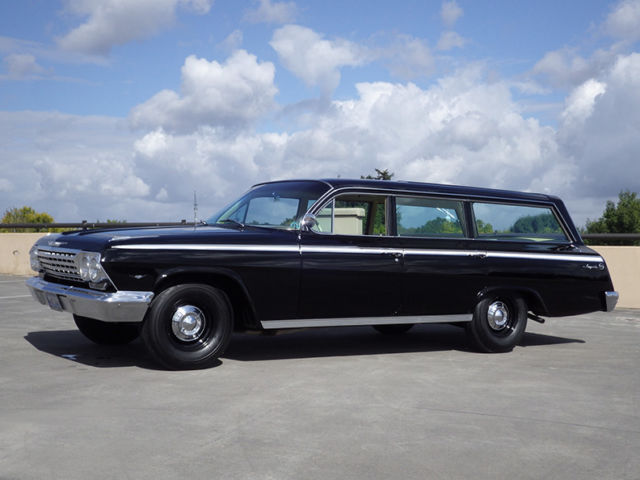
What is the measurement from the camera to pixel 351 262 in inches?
299

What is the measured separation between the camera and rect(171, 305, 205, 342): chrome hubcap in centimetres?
679

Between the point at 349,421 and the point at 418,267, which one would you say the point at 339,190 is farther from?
the point at 349,421

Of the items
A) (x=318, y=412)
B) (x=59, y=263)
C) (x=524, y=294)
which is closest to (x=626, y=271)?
(x=524, y=294)

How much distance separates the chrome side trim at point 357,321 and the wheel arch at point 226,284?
0.20 m

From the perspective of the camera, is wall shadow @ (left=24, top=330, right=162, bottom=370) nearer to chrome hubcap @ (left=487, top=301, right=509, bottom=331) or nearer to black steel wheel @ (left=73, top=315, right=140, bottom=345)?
black steel wheel @ (left=73, top=315, right=140, bottom=345)

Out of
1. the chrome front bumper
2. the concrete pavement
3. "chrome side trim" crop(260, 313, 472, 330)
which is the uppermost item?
the chrome front bumper

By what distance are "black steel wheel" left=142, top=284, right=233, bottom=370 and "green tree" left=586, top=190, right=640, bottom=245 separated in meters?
75.7

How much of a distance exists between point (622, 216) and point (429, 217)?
77406 mm

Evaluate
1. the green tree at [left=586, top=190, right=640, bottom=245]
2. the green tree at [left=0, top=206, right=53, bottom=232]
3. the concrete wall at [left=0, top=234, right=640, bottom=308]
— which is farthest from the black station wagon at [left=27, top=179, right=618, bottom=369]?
the green tree at [left=586, top=190, right=640, bottom=245]

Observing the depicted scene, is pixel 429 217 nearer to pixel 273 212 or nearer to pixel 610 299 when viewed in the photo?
pixel 273 212

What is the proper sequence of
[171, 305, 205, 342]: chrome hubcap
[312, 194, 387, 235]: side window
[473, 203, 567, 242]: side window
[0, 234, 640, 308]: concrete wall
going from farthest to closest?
[0, 234, 640, 308]: concrete wall, [473, 203, 567, 242]: side window, [312, 194, 387, 235]: side window, [171, 305, 205, 342]: chrome hubcap

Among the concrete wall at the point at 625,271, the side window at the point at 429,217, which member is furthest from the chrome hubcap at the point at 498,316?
the concrete wall at the point at 625,271

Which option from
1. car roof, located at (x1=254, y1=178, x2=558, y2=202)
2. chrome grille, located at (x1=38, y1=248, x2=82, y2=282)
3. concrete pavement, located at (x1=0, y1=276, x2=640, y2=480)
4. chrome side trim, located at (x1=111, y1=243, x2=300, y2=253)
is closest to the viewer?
concrete pavement, located at (x1=0, y1=276, x2=640, y2=480)

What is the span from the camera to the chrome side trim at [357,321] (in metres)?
7.25
